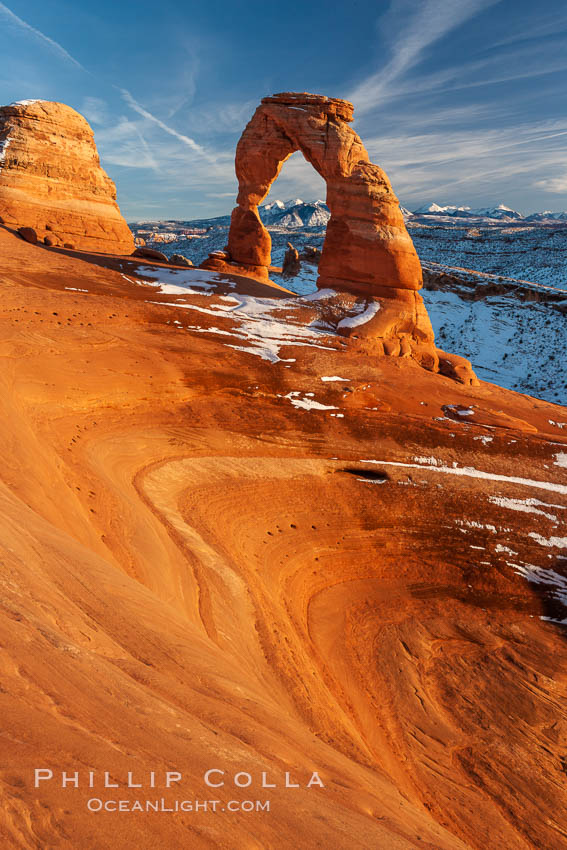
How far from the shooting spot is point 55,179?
25375 mm

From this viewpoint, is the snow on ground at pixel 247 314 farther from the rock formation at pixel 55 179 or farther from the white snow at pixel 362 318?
the rock formation at pixel 55 179

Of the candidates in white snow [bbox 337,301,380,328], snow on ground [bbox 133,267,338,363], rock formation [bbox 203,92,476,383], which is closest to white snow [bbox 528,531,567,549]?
snow on ground [bbox 133,267,338,363]

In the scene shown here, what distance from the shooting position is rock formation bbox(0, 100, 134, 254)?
24047 mm

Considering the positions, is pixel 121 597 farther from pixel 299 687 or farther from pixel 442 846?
pixel 442 846

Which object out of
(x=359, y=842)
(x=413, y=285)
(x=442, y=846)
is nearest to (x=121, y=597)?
(x=359, y=842)

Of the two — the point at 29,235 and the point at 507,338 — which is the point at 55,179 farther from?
the point at 507,338

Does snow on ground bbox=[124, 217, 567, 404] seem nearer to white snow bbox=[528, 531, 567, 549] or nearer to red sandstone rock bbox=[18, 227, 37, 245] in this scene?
red sandstone rock bbox=[18, 227, 37, 245]

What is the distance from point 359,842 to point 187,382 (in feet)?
32.4

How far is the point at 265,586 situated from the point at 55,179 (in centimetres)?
2722

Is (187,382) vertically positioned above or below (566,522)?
above

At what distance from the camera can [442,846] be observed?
3.26 meters

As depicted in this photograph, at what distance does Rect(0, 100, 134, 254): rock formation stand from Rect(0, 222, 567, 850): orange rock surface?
1200 cm

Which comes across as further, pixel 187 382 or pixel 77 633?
pixel 187 382

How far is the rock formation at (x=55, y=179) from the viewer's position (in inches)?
947
